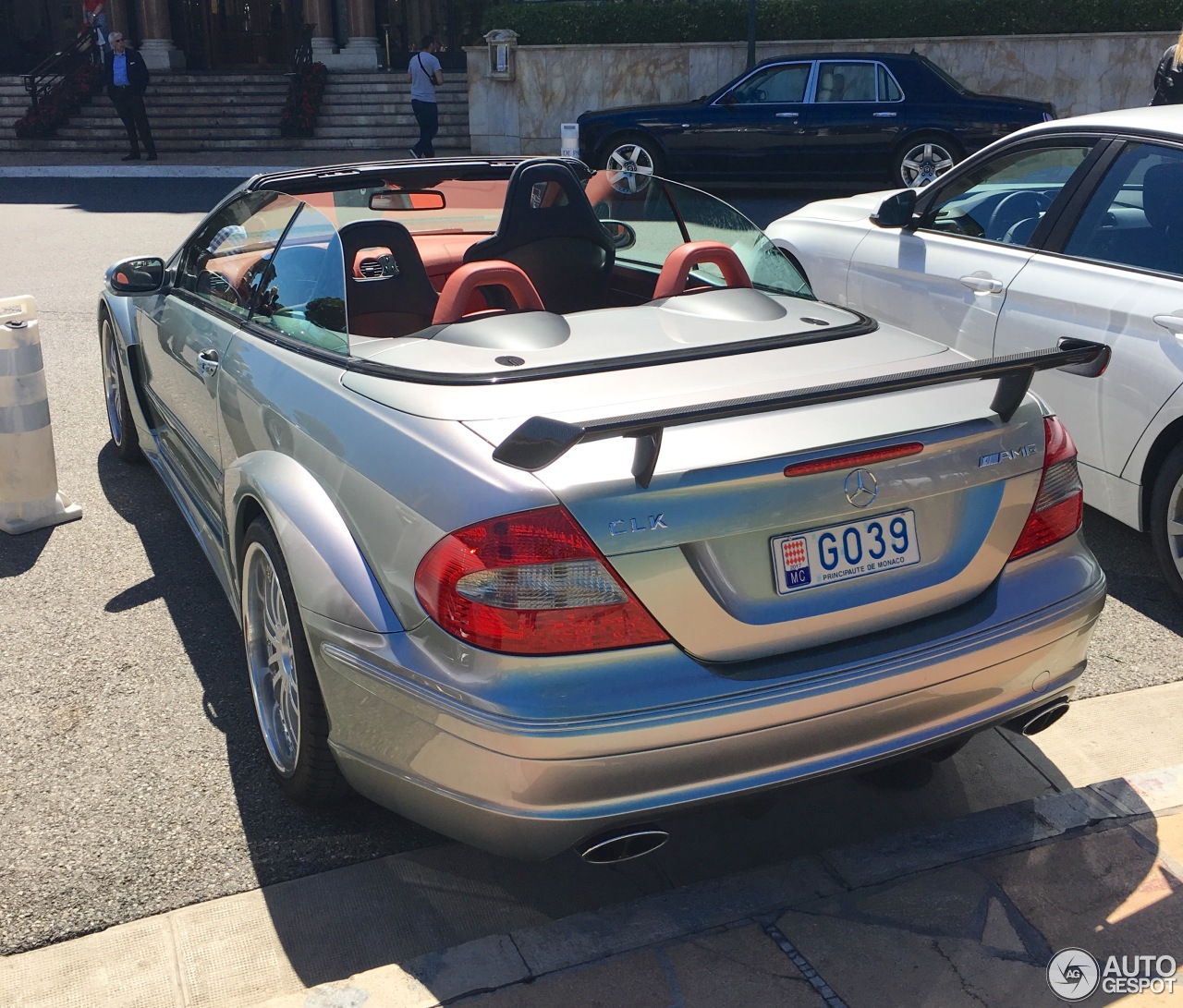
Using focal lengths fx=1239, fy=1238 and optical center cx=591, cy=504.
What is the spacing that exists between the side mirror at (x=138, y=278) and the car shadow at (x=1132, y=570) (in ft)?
12.1

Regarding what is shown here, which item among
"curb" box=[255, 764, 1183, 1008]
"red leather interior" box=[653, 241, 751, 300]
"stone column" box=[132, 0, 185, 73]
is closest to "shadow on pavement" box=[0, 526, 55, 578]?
"red leather interior" box=[653, 241, 751, 300]

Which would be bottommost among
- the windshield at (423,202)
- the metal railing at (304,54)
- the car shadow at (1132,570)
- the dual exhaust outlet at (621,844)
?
the car shadow at (1132,570)

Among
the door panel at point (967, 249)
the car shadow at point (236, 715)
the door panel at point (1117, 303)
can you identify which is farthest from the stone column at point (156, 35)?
the door panel at point (1117, 303)

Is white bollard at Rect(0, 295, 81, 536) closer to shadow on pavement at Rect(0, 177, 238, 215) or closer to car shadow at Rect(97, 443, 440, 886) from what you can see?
car shadow at Rect(97, 443, 440, 886)

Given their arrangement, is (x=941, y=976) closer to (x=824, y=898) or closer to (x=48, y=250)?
(x=824, y=898)

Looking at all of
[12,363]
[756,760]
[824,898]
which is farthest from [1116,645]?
[12,363]

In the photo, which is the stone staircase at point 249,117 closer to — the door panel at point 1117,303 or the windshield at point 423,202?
the windshield at point 423,202

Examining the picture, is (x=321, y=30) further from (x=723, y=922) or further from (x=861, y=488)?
(x=723, y=922)

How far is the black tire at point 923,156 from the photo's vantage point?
15.0 meters

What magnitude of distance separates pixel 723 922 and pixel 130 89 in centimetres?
2006

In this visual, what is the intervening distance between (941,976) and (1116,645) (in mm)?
1924

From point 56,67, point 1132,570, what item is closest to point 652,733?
point 1132,570

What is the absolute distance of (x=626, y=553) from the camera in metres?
2.36

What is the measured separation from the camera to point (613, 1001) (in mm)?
2508
